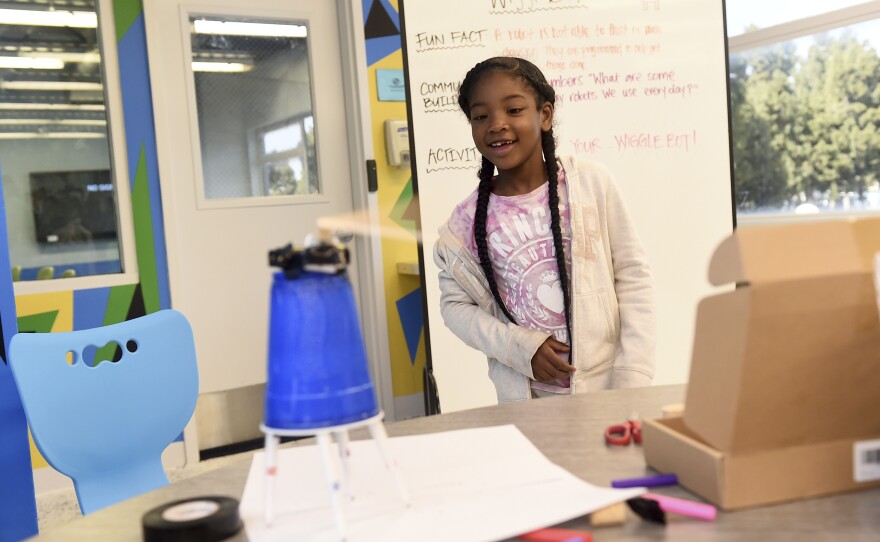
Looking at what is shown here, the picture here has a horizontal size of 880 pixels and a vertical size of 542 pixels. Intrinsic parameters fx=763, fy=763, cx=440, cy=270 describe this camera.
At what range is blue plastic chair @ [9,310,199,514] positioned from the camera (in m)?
1.24

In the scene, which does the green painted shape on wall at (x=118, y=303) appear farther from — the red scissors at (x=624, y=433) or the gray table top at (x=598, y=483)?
the red scissors at (x=624, y=433)

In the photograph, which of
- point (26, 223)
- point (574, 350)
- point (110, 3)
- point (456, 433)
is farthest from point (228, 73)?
point (456, 433)

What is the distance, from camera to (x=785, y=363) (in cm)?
65

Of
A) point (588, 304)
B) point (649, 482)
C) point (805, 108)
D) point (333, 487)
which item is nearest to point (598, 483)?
point (649, 482)

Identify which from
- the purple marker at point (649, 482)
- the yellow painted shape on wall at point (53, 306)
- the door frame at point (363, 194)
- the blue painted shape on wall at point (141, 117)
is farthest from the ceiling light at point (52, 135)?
the purple marker at point (649, 482)

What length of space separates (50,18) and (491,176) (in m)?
2.03

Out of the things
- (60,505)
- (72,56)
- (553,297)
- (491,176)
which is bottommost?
(60,505)

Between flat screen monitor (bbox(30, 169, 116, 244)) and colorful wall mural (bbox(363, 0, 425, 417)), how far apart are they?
1.09m

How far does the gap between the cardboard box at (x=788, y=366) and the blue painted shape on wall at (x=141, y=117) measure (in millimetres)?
2631

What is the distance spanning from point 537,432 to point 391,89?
2587mm

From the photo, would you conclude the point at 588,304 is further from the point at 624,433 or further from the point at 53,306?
the point at 53,306

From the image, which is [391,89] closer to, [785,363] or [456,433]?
[456,433]

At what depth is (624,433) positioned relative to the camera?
0.91 metres

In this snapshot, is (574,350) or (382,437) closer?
(382,437)
